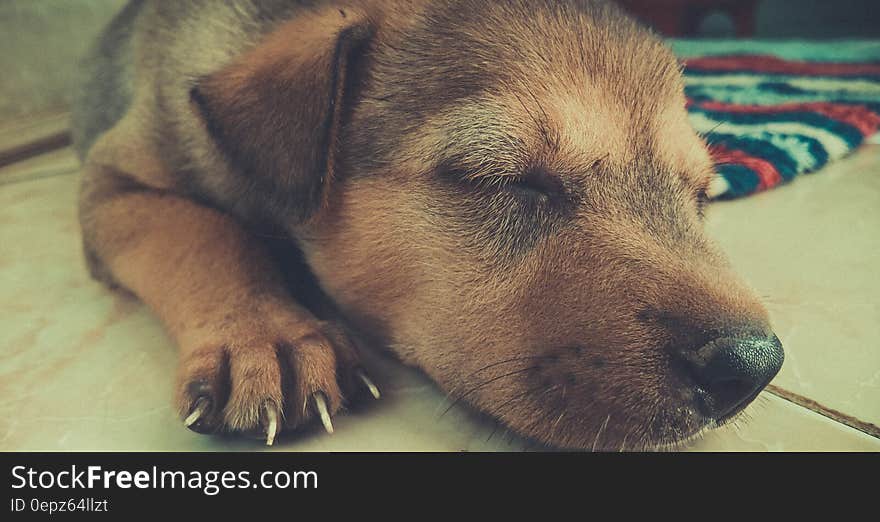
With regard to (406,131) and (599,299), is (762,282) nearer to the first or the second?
(599,299)

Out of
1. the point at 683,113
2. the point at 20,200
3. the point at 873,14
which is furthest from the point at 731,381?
the point at 873,14

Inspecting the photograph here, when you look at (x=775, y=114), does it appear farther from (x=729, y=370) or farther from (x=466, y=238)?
(x=729, y=370)

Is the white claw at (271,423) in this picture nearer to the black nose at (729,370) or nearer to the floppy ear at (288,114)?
the floppy ear at (288,114)

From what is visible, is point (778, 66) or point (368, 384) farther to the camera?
point (778, 66)

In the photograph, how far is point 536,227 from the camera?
1621 mm

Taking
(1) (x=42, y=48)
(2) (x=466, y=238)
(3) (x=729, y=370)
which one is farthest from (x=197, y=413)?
(1) (x=42, y=48)

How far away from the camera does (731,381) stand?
51.7 inches

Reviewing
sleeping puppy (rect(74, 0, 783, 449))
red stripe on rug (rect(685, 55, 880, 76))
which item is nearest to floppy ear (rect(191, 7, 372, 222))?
sleeping puppy (rect(74, 0, 783, 449))

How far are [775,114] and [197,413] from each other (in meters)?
3.41

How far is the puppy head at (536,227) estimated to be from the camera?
4.51 ft

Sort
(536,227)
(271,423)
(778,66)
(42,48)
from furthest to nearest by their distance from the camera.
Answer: (778,66)
(42,48)
(536,227)
(271,423)

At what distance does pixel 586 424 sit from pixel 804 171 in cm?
237

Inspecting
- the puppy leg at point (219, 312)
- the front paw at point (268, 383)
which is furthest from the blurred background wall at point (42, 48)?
the front paw at point (268, 383)

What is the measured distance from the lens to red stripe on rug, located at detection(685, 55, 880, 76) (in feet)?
15.8
